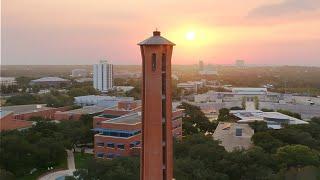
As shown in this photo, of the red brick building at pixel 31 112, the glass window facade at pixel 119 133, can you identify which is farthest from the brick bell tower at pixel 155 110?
the red brick building at pixel 31 112

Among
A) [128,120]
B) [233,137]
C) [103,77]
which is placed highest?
[103,77]

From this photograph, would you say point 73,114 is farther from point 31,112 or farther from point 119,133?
point 119,133

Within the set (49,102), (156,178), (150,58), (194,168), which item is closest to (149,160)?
(156,178)

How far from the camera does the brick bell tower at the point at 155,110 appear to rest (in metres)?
13.0

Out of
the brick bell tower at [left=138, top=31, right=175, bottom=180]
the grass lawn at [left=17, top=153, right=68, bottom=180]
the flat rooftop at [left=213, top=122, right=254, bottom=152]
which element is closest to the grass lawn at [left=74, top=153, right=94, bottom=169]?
the grass lawn at [left=17, top=153, right=68, bottom=180]

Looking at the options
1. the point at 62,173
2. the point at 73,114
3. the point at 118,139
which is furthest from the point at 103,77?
the point at 62,173

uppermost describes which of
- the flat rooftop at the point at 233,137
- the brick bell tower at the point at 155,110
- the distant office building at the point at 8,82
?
the brick bell tower at the point at 155,110

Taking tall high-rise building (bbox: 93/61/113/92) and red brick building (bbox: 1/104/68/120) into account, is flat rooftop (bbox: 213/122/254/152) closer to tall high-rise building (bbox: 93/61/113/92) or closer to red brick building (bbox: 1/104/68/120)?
red brick building (bbox: 1/104/68/120)

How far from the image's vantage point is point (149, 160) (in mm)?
13039

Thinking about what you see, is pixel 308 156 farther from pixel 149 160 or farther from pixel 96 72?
pixel 96 72

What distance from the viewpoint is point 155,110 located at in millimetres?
13023

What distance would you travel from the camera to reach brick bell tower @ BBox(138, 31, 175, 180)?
13.0 meters

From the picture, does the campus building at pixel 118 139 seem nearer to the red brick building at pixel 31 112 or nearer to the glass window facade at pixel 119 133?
the glass window facade at pixel 119 133

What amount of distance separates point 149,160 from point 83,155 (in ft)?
60.2
